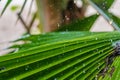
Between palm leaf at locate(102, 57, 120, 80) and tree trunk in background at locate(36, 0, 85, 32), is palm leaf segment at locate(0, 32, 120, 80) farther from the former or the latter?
tree trunk in background at locate(36, 0, 85, 32)

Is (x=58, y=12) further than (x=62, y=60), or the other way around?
(x=58, y=12)

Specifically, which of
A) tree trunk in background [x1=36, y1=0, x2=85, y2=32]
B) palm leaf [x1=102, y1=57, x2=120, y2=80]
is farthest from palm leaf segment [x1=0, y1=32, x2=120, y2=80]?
tree trunk in background [x1=36, y1=0, x2=85, y2=32]

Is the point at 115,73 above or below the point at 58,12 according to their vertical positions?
below

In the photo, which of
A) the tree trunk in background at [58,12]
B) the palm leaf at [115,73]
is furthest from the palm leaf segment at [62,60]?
the tree trunk in background at [58,12]

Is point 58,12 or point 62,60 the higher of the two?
point 58,12

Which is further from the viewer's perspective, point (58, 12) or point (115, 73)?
point (58, 12)

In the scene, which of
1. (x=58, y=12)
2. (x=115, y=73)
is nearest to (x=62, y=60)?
(x=115, y=73)

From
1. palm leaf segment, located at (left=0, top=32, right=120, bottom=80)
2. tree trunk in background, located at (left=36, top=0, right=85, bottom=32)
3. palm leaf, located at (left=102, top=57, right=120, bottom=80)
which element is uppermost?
tree trunk in background, located at (left=36, top=0, right=85, bottom=32)

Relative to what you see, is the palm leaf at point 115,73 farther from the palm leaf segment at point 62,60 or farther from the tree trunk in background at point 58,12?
the tree trunk in background at point 58,12

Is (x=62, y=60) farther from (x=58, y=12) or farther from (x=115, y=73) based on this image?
(x=58, y=12)
